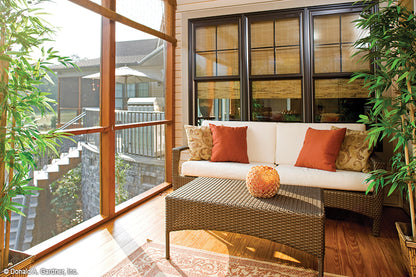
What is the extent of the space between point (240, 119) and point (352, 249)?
7.44 ft

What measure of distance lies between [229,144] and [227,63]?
1.37m

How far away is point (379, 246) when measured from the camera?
2521 mm

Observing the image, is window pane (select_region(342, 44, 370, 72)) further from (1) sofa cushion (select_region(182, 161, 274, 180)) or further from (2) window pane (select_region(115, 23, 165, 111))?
(2) window pane (select_region(115, 23, 165, 111))

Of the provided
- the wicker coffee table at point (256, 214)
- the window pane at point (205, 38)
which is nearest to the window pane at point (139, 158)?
the window pane at point (205, 38)

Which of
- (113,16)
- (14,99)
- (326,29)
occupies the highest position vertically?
(326,29)

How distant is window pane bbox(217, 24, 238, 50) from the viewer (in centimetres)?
423

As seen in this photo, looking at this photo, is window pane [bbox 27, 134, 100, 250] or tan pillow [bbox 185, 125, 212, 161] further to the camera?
tan pillow [bbox 185, 125, 212, 161]

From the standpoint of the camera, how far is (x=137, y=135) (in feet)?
13.2

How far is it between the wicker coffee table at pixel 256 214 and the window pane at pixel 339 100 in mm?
1715

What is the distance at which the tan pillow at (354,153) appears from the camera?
2.97 metres

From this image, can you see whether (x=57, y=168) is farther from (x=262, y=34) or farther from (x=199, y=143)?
(x=262, y=34)

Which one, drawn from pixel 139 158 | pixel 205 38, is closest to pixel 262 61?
pixel 205 38

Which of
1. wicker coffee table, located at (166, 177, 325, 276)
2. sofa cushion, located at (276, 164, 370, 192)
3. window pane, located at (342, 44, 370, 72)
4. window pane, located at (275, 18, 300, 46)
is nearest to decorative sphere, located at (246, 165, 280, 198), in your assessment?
wicker coffee table, located at (166, 177, 325, 276)

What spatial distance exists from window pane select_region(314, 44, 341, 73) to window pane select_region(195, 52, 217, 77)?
1403mm
